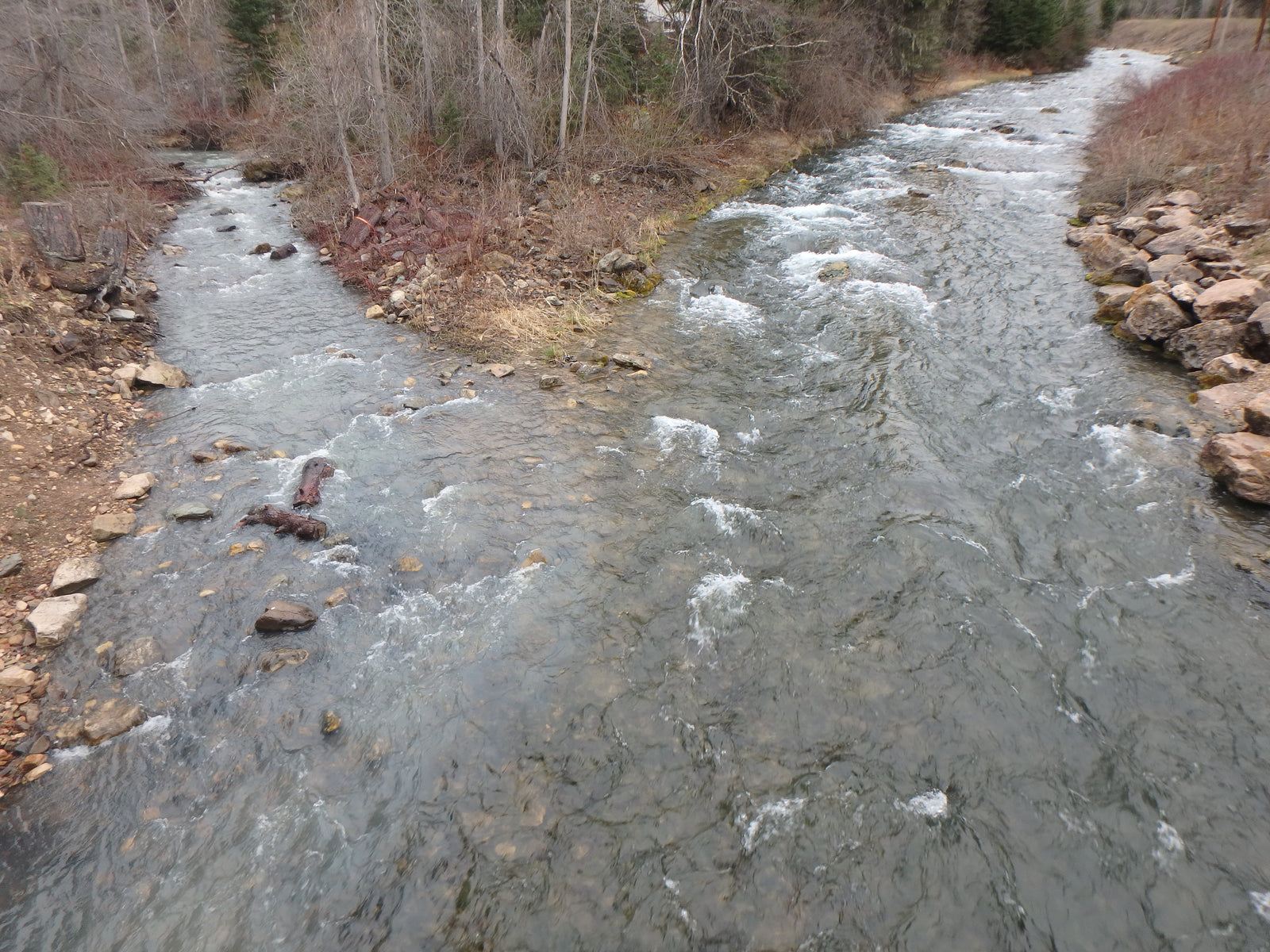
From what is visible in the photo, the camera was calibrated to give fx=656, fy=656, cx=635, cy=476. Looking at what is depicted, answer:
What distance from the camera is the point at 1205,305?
1007cm

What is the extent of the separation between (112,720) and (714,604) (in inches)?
196

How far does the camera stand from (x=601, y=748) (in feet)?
16.7

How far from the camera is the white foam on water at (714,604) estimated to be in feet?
19.7

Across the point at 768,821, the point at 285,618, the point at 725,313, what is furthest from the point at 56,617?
the point at 725,313

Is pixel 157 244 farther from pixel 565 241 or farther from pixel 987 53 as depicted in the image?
pixel 987 53

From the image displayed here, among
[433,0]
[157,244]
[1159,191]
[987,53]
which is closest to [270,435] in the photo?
[157,244]

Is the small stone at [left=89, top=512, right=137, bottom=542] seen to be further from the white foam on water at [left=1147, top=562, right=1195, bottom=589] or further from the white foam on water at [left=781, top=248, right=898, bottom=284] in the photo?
the white foam on water at [left=781, top=248, right=898, bottom=284]

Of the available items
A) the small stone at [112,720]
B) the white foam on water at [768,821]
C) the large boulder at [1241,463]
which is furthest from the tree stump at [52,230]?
the large boulder at [1241,463]

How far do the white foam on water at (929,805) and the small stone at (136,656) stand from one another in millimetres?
6057

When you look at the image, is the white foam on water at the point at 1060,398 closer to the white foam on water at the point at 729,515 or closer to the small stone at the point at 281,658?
the white foam on water at the point at 729,515

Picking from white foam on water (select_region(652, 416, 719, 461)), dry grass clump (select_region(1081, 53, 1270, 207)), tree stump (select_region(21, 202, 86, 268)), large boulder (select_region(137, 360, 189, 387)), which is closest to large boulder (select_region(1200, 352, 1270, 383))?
dry grass clump (select_region(1081, 53, 1270, 207))

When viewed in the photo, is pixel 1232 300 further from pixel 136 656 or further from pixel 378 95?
pixel 378 95

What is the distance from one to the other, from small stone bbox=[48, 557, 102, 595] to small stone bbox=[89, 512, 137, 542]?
379 millimetres

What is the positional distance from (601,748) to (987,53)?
48080 millimetres
